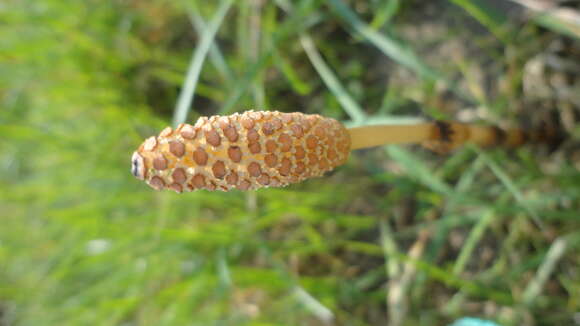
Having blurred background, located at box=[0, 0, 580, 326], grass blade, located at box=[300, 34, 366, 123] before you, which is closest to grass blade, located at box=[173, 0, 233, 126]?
blurred background, located at box=[0, 0, 580, 326]

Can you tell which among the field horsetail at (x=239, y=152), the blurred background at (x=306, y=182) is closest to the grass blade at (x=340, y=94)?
the blurred background at (x=306, y=182)

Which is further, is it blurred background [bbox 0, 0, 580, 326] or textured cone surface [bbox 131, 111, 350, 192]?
blurred background [bbox 0, 0, 580, 326]

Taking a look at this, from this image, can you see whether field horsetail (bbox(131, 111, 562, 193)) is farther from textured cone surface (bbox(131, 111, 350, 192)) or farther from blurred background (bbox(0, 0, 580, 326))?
blurred background (bbox(0, 0, 580, 326))

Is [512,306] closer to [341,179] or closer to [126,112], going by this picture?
[341,179]

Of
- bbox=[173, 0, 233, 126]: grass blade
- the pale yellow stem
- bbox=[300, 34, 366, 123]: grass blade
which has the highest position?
bbox=[173, 0, 233, 126]: grass blade

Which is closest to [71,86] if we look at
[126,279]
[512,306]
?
[126,279]

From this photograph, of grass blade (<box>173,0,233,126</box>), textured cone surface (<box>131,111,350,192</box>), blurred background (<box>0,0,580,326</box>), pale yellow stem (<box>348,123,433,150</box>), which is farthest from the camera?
blurred background (<box>0,0,580,326</box>)

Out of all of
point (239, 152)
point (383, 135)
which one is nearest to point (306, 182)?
point (383, 135)

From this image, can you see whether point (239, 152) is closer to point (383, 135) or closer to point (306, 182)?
point (383, 135)
